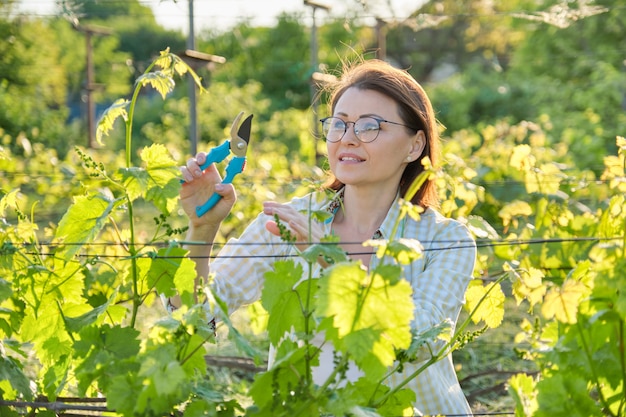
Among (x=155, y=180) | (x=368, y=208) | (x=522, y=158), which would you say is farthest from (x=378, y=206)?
(x=522, y=158)

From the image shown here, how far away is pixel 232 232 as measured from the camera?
16.9 feet

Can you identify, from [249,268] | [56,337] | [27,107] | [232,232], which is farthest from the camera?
[27,107]

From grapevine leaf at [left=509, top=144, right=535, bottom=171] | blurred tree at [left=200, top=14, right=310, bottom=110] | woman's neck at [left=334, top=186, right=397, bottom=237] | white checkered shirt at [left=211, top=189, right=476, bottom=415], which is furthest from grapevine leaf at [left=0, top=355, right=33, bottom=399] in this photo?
blurred tree at [left=200, top=14, right=310, bottom=110]

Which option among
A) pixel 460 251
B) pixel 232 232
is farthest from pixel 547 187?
pixel 232 232

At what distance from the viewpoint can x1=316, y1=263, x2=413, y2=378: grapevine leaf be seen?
3.33ft

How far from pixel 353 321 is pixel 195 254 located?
0.60 meters

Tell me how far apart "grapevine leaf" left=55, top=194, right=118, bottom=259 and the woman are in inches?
Result: 8.9

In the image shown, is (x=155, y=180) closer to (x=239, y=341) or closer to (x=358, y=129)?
(x=239, y=341)

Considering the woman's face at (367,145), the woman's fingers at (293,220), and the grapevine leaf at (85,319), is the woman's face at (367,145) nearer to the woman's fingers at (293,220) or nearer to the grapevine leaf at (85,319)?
the woman's fingers at (293,220)

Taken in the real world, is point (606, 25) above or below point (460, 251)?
below

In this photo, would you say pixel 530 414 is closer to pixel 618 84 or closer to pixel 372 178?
pixel 372 178

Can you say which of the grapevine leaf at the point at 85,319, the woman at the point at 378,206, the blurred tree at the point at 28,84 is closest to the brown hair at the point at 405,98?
the woman at the point at 378,206

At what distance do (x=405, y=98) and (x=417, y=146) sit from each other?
0.12m

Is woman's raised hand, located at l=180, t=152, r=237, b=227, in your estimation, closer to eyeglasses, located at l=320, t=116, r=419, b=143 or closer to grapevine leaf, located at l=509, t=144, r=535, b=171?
eyeglasses, located at l=320, t=116, r=419, b=143
